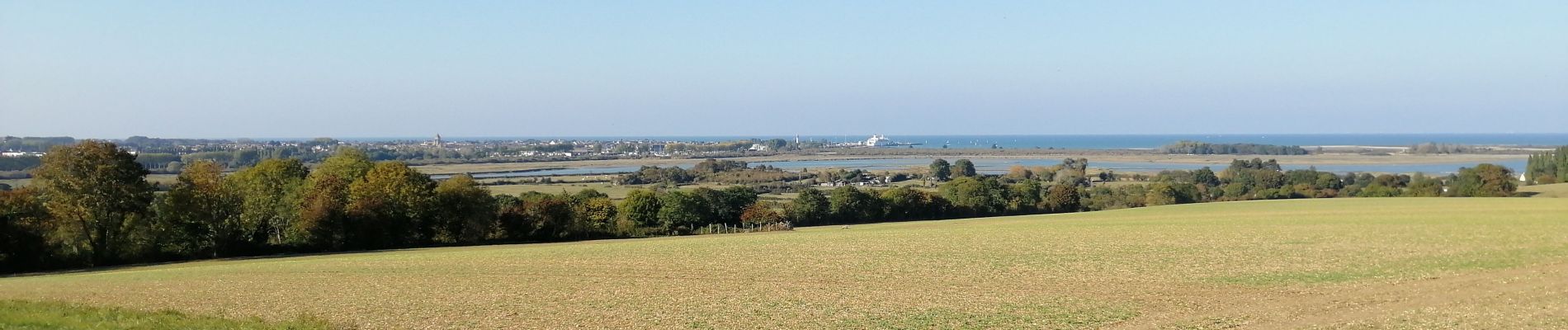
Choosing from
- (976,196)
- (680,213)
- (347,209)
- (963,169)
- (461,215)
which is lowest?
(963,169)

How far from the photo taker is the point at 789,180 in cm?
16450

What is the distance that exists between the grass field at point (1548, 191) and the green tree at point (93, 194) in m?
100

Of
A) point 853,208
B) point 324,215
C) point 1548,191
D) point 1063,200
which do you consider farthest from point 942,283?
point 1548,191

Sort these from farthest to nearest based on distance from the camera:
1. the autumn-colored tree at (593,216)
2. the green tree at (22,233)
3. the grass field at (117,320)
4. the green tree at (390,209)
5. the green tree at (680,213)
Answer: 1. the green tree at (680,213)
2. the autumn-colored tree at (593,216)
3. the green tree at (390,209)
4. the green tree at (22,233)
5. the grass field at (117,320)

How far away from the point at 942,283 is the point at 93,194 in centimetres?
4312

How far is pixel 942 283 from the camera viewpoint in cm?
2745

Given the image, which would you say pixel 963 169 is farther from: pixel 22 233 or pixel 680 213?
pixel 22 233

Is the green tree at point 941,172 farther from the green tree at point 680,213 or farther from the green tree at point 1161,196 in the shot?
the green tree at point 680,213

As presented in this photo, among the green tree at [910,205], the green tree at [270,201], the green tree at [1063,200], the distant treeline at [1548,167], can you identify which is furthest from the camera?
the distant treeline at [1548,167]

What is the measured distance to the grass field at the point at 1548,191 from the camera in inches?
3192

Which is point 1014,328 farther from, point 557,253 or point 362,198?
point 362,198

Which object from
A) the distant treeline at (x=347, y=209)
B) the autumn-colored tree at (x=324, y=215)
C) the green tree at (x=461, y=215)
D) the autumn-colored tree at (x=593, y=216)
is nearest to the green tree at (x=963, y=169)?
the distant treeline at (x=347, y=209)

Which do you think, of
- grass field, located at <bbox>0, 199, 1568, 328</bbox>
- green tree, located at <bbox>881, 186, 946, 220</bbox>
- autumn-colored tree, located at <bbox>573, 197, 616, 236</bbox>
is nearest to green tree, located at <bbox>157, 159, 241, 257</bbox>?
grass field, located at <bbox>0, 199, 1568, 328</bbox>

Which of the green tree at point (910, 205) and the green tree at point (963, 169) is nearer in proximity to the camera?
the green tree at point (910, 205)
